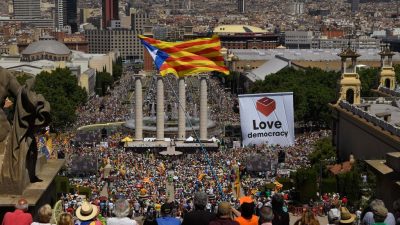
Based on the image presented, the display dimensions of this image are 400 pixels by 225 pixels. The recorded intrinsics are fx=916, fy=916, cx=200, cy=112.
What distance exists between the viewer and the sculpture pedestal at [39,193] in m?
13.9

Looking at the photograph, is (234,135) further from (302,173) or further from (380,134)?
(302,173)

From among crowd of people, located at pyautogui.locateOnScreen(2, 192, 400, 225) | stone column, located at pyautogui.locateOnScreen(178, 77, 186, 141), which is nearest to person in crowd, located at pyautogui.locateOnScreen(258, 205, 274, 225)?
crowd of people, located at pyautogui.locateOnScreen(2, 192, 400, 225)

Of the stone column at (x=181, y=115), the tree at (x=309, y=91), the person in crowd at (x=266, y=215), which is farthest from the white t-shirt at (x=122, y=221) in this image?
the tree at (x=309, y=91)

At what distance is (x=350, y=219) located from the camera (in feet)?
42.0

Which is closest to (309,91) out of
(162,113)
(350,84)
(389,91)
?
(389,91)

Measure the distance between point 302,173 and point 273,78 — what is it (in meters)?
58.6

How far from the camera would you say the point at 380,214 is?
474 inches

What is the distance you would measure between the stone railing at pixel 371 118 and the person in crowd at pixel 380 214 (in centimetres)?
2904

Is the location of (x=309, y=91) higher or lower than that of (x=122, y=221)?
lower

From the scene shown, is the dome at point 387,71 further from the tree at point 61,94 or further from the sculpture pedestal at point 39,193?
the sculpture pedestal at point 39,193

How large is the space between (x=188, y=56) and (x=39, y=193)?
→ 2523 cm

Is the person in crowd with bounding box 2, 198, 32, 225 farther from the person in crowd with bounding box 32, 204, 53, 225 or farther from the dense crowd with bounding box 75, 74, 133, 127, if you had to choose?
the dense crowd with bounding box 75, 74, 133, 127

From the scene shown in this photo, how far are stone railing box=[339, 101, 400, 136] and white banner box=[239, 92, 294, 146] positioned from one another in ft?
11.1

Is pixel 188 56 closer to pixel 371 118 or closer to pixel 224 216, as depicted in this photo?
pixel 371 118
